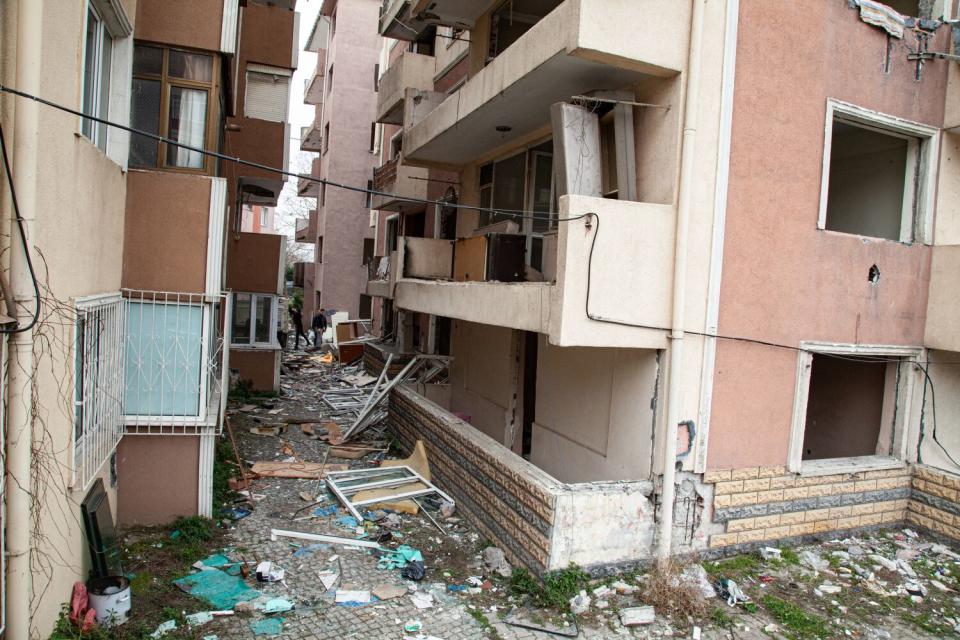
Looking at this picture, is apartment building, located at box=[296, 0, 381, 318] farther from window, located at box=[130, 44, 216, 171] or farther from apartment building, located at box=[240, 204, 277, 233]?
apartment building, located at box=[240, 204, 277, 233]

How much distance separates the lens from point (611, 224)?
5965mm

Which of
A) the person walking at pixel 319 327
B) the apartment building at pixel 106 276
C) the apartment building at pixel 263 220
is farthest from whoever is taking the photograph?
the apartment building at pixel 263 220

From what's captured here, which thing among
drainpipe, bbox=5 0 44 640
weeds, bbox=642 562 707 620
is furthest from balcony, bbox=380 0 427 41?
weeds, bbox=642 562 707 620

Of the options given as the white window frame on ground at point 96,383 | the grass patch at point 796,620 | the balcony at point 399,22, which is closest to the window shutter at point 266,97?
the balcony at point 399,22

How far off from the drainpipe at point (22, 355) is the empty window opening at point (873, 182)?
8295 mm

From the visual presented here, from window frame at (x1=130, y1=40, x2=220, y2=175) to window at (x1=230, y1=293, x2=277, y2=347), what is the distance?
8.66 metres

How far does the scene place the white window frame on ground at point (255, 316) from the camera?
1520 cm

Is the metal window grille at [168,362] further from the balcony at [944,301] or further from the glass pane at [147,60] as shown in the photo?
the balcony at [944,301]

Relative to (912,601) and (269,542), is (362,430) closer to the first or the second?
(269,542)

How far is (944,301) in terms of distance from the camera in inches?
309

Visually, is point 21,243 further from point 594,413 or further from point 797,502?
point 797,502

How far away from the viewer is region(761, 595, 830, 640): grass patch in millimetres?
5430

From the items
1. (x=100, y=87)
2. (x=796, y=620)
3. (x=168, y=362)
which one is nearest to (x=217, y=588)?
(x=168, y=362)

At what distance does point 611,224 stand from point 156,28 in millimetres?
5598
